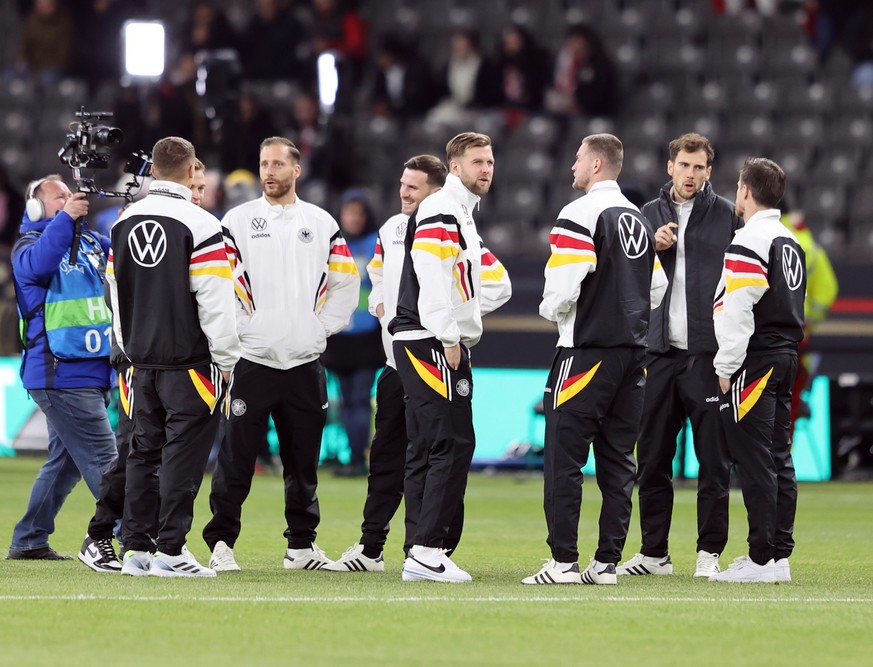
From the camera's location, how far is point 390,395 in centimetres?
912

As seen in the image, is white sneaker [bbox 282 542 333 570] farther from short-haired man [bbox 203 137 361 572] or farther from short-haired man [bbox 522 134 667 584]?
short-haired man [bbox 522 134 667 584]

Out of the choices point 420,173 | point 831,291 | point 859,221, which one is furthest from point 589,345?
point 859,221

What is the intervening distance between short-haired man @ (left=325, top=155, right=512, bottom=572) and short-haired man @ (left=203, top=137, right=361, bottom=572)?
0.28 m

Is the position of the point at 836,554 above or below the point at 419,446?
below

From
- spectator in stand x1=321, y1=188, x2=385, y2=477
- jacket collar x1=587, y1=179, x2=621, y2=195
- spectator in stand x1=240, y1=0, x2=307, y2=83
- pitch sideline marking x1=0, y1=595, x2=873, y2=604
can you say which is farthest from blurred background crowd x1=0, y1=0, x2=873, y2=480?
pitch sideline marking x1=0, y1=595, x2=873, y2=604

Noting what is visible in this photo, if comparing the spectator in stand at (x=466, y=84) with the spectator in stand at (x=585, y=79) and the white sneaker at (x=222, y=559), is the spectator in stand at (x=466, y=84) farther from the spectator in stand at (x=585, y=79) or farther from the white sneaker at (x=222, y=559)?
the white sneaker at (x=222, y=559)

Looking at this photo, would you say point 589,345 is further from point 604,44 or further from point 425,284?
point 604,44

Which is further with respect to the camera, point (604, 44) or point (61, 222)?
point (604, 44)

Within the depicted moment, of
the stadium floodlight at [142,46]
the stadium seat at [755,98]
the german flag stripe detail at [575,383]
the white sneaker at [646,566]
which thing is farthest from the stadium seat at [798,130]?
the german flag stripe detail at [575,383]

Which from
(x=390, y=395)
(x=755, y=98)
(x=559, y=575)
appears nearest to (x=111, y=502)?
(x=390, y=395)

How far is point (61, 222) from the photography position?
29.3 ft

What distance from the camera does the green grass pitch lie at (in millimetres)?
6047

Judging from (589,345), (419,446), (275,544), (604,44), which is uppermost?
(604,44)

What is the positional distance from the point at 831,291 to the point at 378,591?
347 inches
